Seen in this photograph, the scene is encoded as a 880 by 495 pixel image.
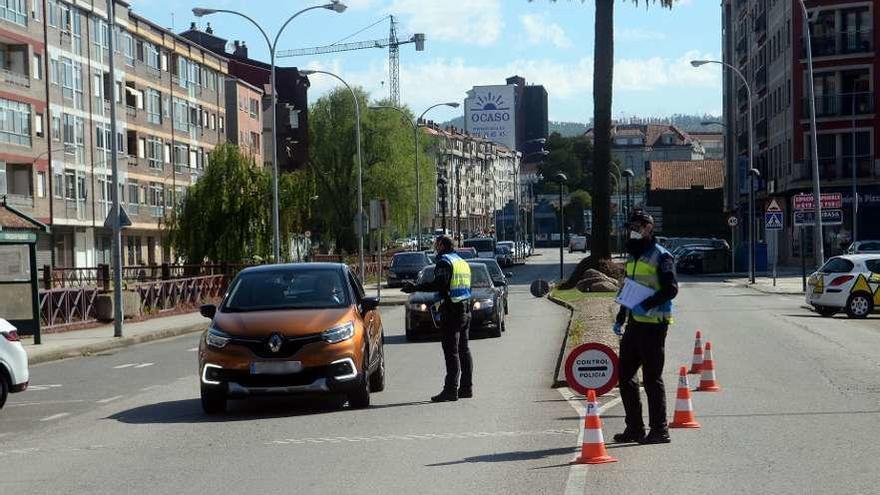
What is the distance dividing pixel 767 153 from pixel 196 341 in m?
61.0

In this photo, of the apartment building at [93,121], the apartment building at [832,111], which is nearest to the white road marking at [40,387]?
the apartment building at [93,121]

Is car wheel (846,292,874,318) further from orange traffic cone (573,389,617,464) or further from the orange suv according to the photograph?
orange traffic cone (573,389,617,464)

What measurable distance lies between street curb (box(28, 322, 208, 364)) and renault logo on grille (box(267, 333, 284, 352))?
12547mm

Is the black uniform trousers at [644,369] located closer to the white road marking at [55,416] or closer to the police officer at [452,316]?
the police officer at [452,316]

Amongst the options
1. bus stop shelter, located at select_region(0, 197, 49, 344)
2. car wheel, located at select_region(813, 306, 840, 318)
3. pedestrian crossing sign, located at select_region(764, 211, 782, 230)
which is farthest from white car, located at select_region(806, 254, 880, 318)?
bus stop shelter, located at select_region(0, 197, 49, 344)

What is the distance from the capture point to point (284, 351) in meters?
13.6

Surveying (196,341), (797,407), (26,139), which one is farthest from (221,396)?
(26,139)

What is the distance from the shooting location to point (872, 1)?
68.8m

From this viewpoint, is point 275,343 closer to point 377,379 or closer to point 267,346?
point 267,346

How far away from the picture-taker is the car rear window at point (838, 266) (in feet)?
101

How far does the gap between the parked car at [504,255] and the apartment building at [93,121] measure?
19765 mm

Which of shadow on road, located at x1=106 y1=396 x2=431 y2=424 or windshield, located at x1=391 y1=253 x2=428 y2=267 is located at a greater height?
windshield, located at x1=391 y1=253 x2=428 y2=267

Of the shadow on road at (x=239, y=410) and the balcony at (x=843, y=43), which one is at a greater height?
the balcony at (x=843, y=43)

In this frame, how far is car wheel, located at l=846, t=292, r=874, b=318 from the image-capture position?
101 feet
